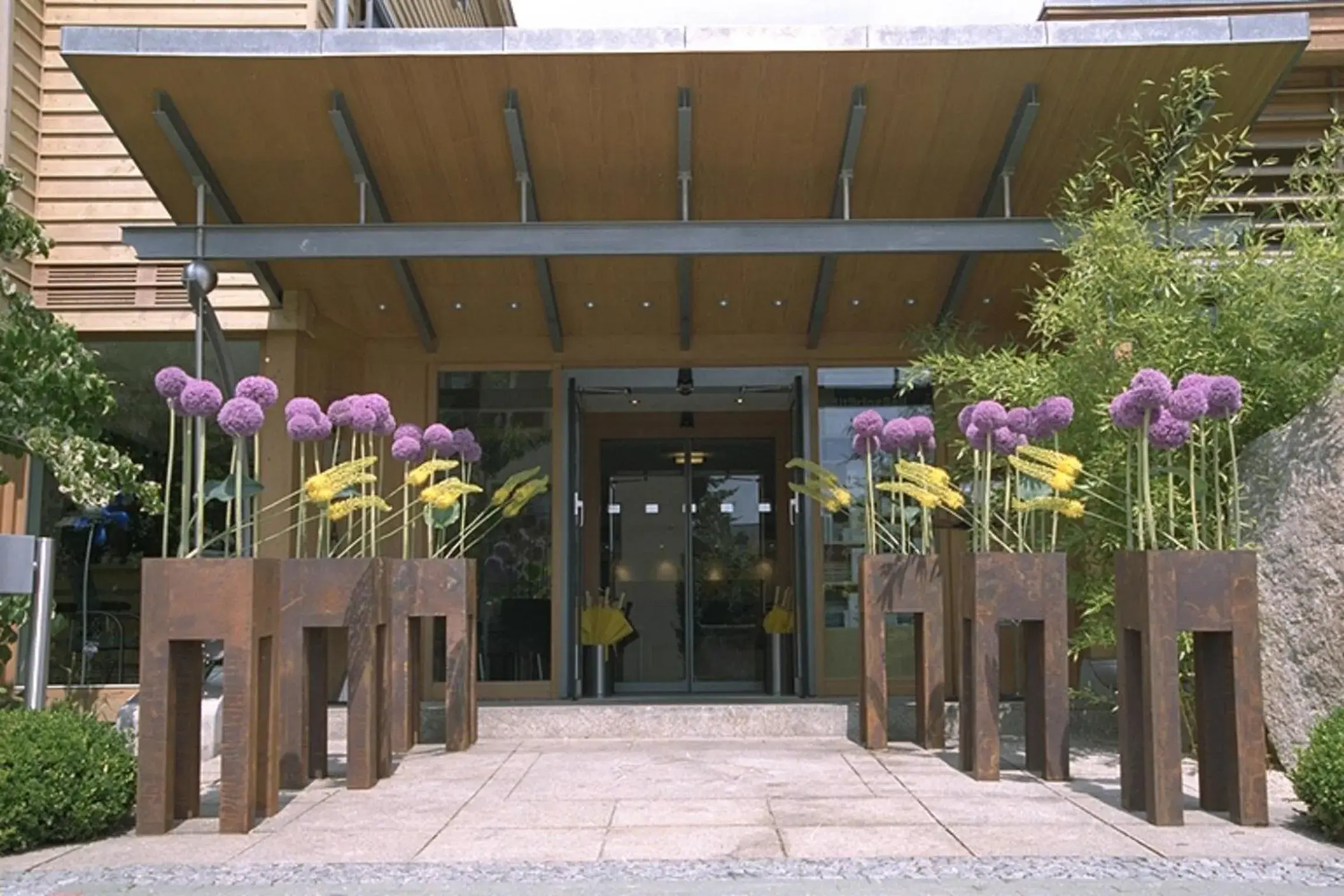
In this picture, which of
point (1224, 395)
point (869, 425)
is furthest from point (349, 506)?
point (1224, 395)

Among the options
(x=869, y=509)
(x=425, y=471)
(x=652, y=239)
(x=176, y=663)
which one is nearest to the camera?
(x=176, y=663)

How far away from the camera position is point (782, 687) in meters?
11.7

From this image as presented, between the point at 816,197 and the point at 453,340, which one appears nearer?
the point at 816,197

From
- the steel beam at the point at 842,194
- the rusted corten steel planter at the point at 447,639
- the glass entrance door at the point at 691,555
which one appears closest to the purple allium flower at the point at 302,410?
the rusted corten steel planter at the point at 447,639

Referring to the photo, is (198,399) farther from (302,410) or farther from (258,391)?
(302,410)

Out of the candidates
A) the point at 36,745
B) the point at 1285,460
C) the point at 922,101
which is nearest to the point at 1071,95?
the point at 922,101

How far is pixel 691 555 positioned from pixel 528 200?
467 centimetres

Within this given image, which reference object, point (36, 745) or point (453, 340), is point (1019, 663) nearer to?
point (453, 340)

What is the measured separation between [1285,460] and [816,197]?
3640 mm

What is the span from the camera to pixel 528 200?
347 inches

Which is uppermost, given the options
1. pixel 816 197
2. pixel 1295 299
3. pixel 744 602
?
pixel 816 197

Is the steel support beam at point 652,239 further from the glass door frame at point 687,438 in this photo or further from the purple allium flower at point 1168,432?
the glass door frame at point 687,438

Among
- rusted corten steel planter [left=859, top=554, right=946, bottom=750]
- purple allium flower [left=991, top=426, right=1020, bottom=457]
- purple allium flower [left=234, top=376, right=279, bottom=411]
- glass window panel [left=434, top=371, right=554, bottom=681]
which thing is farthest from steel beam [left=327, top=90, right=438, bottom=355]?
purple allium flower [left=991, top=426, right=1020, bottom=457]

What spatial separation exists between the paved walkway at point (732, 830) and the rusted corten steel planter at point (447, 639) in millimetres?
Result: 544
